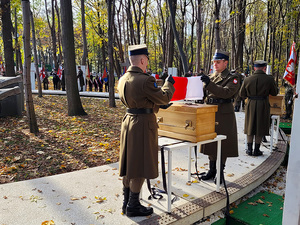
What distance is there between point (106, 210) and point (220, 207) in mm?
1649

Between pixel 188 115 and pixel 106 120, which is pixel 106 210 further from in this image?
pixel 106 120

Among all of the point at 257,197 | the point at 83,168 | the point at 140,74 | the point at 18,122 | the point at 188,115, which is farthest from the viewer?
the point at 18,122

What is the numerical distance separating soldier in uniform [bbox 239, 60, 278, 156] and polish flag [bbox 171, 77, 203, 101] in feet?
10.9

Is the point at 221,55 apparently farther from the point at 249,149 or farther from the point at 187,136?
the point at 249,149

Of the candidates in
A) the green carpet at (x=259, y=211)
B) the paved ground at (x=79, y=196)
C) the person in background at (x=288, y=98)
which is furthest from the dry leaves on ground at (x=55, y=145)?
the person in background at (x=288, y=98)

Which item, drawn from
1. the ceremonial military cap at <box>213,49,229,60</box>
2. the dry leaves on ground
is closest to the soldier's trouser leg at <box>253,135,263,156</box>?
the ceremonial military cap at <box>213,49,229,60</box>

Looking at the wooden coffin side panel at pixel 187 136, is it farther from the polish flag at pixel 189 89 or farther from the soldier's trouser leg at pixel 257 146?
the soldier's trouser leg at pixel 257 146

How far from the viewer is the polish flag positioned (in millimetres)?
3428

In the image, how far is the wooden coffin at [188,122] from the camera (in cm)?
335

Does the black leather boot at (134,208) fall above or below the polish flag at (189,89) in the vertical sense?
below

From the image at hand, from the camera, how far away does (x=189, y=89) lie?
3469 mm

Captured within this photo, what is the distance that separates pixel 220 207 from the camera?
149 inches

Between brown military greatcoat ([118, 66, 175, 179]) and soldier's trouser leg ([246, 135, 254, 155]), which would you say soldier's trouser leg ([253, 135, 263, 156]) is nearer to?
soldier's trouser leg ([246, 135, 254, 155])

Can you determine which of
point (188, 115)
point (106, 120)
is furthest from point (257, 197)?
point (106, 120)
